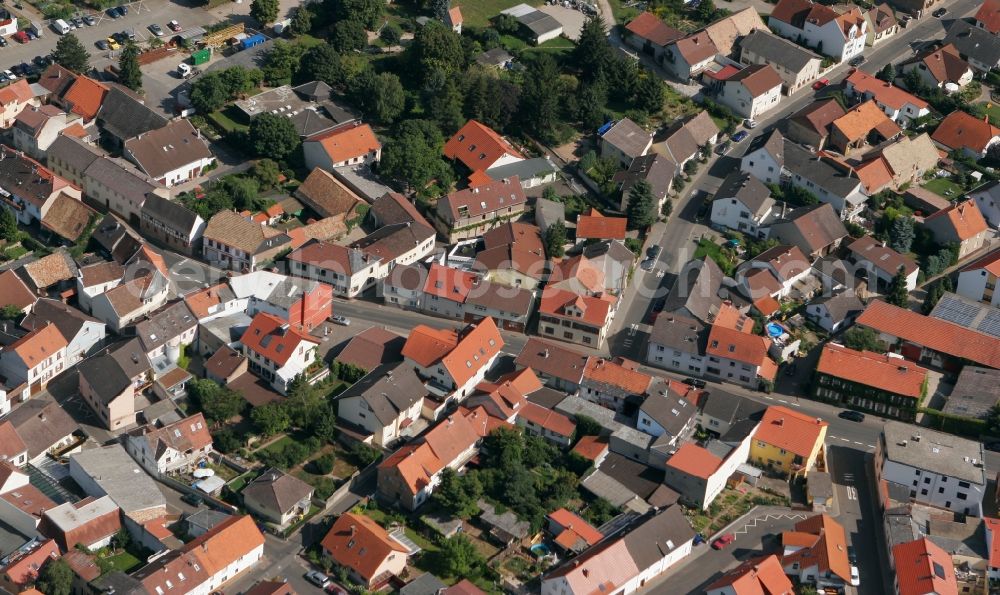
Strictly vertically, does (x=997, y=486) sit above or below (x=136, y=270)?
below

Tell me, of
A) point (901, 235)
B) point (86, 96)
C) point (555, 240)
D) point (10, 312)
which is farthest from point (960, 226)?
point (10, 312)

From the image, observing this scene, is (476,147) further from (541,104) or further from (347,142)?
(347,142)

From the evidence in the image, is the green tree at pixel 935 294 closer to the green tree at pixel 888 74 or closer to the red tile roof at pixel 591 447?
the green tree at pixel 888 74

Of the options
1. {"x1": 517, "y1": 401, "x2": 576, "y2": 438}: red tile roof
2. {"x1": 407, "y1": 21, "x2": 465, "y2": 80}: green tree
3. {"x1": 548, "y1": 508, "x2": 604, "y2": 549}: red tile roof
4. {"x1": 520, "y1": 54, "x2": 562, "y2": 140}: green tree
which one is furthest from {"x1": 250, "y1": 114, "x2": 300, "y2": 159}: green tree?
{"x1": 548, "y1": 508, "x2": 604, "y2": 549}: red tile roof

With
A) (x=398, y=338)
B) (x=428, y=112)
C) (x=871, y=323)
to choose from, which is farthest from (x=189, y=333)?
(x=871, y=323)

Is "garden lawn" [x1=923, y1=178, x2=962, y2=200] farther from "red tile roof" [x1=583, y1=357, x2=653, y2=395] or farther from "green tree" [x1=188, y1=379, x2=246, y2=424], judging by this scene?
"green tree" [x1=188, y1=379, x2=246, y2=424]

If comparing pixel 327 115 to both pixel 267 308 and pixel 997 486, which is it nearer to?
pixel 267 308
